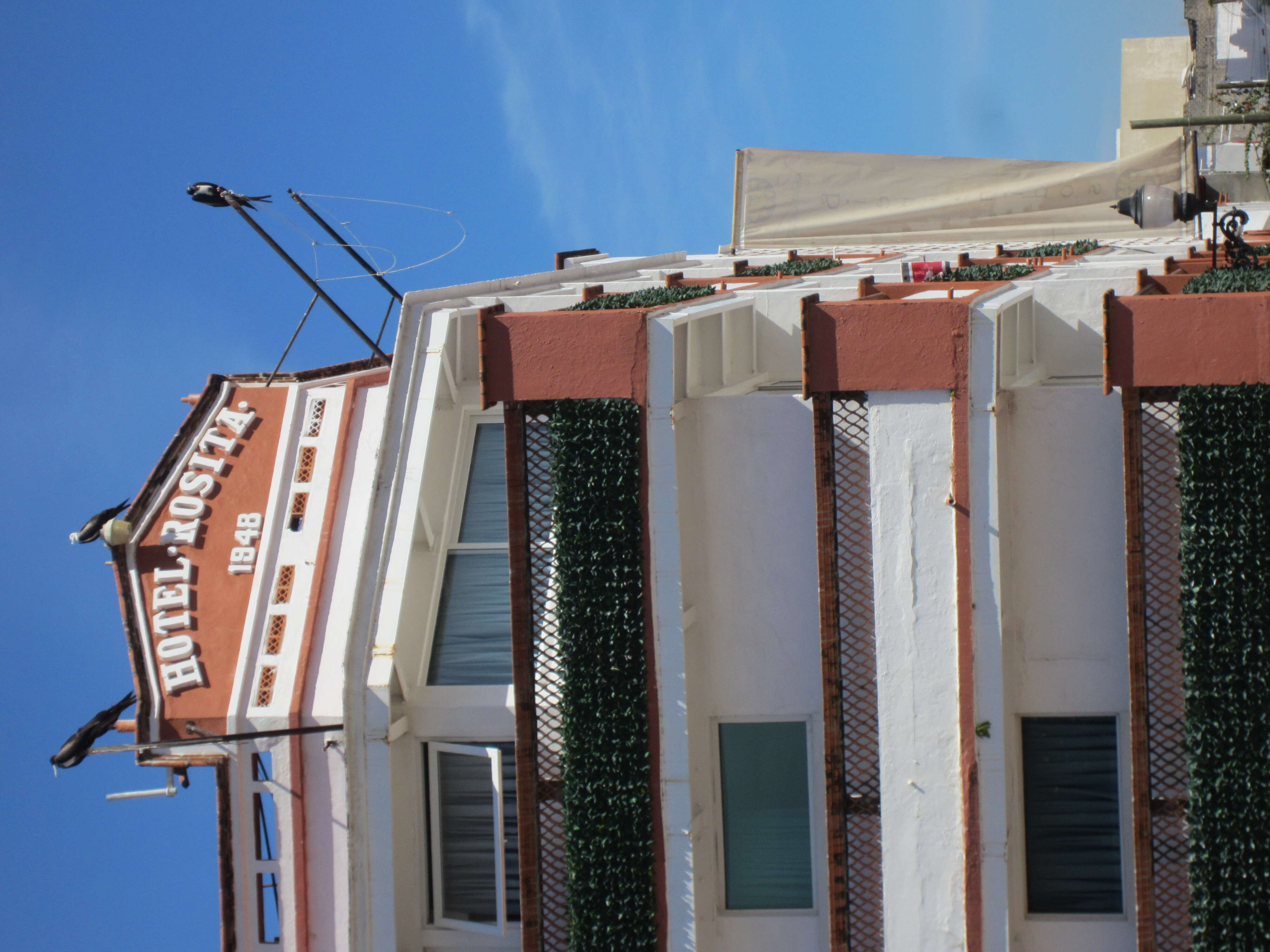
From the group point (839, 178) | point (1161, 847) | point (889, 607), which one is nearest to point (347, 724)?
point (889, 607)

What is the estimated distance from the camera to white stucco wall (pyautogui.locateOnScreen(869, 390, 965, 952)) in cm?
1159

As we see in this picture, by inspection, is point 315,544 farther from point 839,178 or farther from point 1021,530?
point 839,178

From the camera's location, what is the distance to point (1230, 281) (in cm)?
1290

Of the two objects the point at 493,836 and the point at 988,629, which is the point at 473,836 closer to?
→ the point at 493,836

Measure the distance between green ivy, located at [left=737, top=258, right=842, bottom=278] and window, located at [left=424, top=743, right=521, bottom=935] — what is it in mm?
11389

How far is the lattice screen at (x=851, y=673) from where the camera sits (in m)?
12.0

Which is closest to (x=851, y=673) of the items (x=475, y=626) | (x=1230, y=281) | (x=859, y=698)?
(x=859, y=698)

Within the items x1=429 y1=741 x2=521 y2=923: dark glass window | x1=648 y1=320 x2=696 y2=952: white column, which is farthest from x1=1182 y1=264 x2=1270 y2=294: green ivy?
x1=429 y1=741 x2=521 y2=923: dark glass window

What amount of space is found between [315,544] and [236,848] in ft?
14.1

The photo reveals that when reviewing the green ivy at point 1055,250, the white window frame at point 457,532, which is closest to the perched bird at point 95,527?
the white window frame at point 457,532

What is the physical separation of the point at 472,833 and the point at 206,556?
612 cm

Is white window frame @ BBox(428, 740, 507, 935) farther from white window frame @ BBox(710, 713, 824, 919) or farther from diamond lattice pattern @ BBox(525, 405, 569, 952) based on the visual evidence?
white window frame @ BBox(710, 713, 824, 919)

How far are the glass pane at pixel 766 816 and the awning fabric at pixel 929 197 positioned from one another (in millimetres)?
22715

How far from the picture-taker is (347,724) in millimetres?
12984
